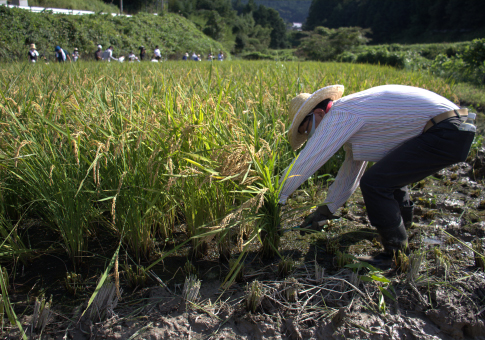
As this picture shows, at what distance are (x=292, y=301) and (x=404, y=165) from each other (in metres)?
0.93

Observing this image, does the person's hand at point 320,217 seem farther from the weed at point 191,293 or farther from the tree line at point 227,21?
the tree line at point 227,21

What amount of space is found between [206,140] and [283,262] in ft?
2.51

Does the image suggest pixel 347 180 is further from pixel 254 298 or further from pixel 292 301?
pixel 254 298

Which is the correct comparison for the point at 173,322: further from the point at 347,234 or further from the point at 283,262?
the point at 347,234

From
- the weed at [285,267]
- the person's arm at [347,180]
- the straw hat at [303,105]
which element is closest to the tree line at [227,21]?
the straw hat at [303,105]

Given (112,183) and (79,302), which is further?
(112,183)

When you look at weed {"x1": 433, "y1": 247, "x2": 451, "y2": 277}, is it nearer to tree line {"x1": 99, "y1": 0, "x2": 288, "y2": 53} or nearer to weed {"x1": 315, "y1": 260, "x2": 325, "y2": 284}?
weed {"x1": 315, "y1": 260, "x2": 325, "y2": 284}

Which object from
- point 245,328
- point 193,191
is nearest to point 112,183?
point 193,191

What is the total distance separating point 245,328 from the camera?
137 centimetres

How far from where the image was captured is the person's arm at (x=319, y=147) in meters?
1.60

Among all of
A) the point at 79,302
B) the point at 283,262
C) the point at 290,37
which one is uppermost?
the point at 290,37

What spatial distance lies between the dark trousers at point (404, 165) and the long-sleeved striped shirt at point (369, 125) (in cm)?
8

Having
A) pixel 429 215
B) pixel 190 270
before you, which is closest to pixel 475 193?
pixel 429 215

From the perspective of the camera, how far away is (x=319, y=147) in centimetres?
161
